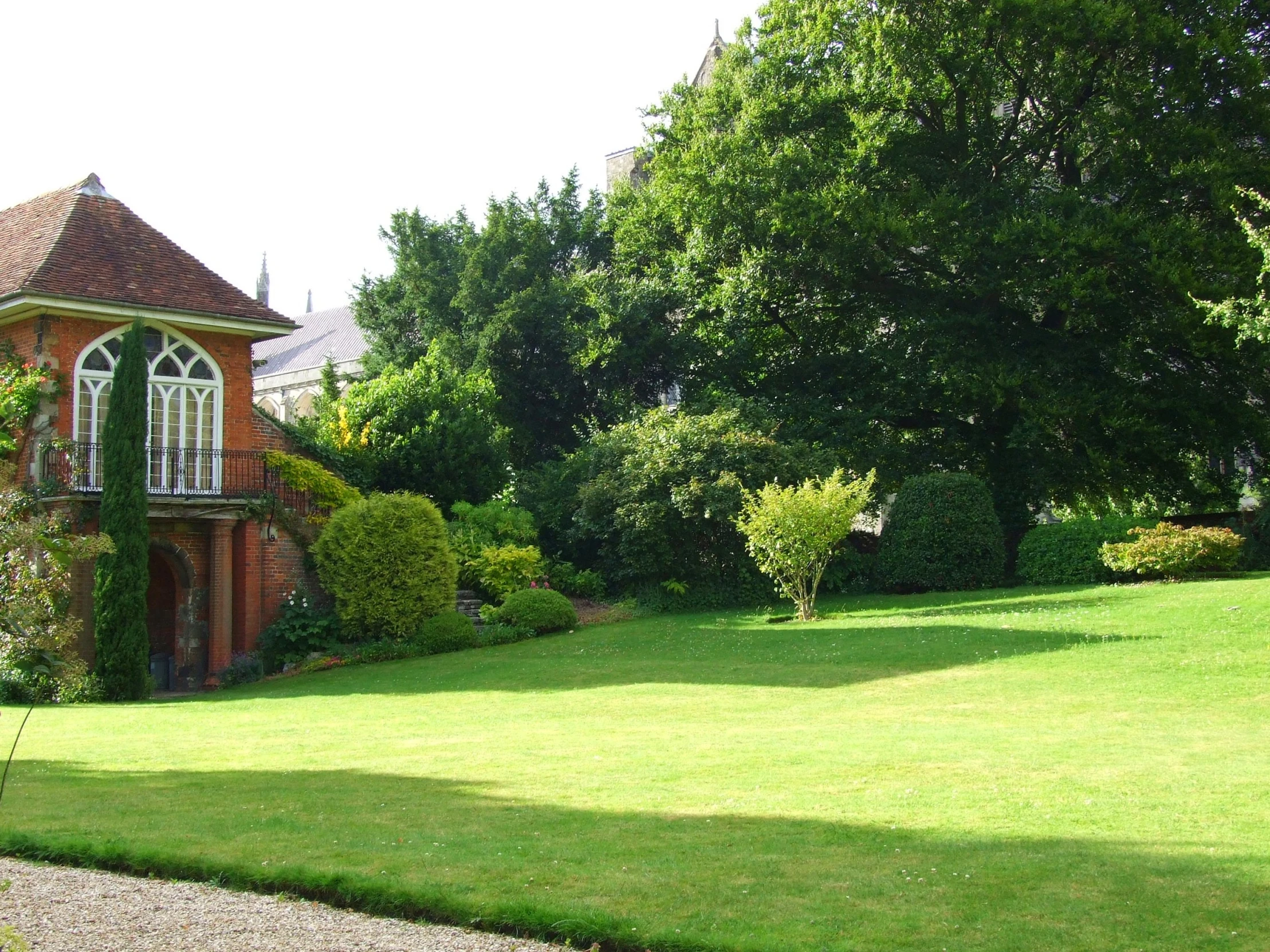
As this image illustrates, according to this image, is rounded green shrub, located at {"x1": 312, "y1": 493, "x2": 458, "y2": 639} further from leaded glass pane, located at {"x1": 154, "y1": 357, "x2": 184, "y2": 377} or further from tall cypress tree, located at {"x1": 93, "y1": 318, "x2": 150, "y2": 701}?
leaded glass pane, located at {"x1": 154, "y1": 357, "x2": 184, "y2": 377}

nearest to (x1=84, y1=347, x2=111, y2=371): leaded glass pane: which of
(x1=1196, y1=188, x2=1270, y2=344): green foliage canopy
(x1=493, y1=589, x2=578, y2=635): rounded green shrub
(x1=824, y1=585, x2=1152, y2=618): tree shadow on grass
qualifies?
(x1=493, y1=589, x2=578, y2=635): rounded green shrub

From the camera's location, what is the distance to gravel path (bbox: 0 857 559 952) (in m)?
6.14

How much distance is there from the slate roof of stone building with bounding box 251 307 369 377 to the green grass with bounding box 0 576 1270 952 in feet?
182

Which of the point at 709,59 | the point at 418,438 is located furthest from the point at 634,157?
the point at 418,438

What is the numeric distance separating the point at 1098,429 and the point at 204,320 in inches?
778

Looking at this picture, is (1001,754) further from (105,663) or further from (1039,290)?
(1039,290)

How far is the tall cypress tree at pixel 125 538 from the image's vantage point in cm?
2027

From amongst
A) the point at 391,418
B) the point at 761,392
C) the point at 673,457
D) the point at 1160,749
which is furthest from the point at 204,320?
the point at 1160,749

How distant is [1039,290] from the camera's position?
26.8 meters

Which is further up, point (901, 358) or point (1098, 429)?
point (901, 358)

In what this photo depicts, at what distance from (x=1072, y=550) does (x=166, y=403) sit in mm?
18893

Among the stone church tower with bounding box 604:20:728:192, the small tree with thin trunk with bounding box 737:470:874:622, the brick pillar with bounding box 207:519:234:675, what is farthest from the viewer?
the stone church tower with bounding box 604:20:728:192

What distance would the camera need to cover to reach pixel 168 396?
2442 cm

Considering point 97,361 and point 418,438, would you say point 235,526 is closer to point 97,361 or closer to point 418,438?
point 97,361
